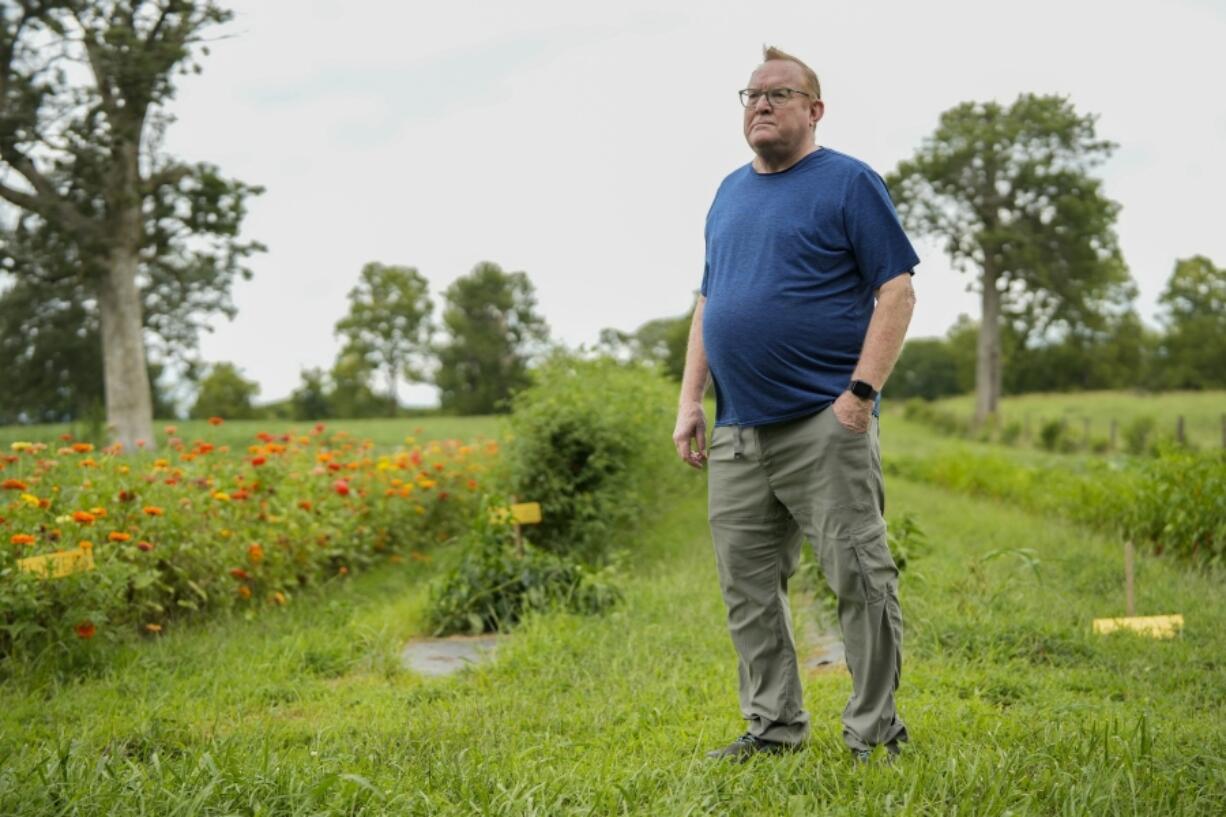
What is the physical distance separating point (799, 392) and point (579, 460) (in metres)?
5.69

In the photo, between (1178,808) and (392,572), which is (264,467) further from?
(1178,808)

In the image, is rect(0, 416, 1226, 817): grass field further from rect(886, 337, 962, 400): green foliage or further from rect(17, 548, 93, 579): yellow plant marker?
rect(886, 337, 962, 400): green foliage

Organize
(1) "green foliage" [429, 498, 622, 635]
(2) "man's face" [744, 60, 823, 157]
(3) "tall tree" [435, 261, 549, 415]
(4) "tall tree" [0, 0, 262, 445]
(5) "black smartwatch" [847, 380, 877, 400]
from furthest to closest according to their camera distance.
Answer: (3) "tall tree" [435, 261, 549, 415] < (4) "tall tree" [0, 0, 262, 445] < (1) "green foliage" [429, 498, 622, 635] < (2) "man's face" [744, 60, 823, 157] < (5) "black smartwatch" [847, 380, 877, 400]

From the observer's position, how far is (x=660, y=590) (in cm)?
619

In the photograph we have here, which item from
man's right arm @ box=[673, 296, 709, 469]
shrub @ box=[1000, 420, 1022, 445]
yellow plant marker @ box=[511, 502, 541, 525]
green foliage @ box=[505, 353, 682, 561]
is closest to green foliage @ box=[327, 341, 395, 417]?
shrub @ box=[1000, 420, 1022, 445]

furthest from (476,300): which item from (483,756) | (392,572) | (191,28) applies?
(483,756)

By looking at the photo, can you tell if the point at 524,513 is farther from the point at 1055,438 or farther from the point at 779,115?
the point at 1055,438

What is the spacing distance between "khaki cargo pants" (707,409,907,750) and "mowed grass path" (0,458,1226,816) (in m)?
0.17

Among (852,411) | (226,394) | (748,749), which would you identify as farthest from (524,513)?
(226,394)

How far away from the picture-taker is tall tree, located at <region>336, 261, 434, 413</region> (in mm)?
48950

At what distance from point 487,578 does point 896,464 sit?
1175 centimetres

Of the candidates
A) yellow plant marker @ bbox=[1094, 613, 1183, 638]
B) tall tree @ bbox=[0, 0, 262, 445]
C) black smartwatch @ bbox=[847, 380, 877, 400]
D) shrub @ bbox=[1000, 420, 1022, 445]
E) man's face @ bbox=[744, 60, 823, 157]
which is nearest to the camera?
black smartwatch @ bbox=[847, 380, 877, 400]

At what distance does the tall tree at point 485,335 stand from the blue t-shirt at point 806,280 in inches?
1616

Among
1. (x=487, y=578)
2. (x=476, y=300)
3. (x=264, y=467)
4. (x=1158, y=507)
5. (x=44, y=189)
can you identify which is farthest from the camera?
(x=476, y=300)
